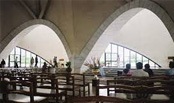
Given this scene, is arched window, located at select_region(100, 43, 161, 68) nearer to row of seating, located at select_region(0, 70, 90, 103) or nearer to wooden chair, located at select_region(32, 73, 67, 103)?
row of seating, located at select_region(0, 70, 90, 103)

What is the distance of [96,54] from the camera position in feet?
39.4

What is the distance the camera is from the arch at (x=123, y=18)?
29.5ft

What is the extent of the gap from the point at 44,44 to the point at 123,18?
1367 cm

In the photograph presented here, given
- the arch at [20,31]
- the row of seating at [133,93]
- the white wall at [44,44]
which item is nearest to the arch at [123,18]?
the arch at [20,31]

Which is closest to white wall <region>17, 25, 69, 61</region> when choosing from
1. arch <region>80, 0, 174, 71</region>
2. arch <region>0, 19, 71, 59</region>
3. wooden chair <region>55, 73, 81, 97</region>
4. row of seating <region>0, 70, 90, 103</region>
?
arch <region>0, 19, 71, 59</region>

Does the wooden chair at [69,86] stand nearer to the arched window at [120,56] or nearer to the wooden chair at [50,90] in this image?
the wooden chair at [50,90]

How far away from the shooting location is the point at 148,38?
20.5 m

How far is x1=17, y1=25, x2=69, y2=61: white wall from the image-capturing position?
22.6 metres

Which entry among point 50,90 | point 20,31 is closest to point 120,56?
point 20,31

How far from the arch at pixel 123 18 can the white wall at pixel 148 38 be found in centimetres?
777

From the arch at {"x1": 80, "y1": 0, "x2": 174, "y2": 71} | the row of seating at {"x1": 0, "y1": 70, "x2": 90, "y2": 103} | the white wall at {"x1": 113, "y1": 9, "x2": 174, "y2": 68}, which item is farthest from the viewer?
the white wall at {"x1": 113, "y1": 9, "x2": 174, "y2": 68}

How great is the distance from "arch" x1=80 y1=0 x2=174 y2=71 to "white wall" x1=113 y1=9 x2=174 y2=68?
7.77 m

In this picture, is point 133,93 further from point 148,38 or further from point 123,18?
point 148,38

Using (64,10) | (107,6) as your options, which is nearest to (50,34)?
(64,10)
